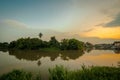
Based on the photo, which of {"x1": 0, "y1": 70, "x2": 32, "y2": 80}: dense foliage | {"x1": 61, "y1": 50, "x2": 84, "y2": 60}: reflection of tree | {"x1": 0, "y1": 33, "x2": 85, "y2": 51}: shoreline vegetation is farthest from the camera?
{"x1": 0, "y1": 33, "x2": 85, "y2": 51}: shoreline vegetation

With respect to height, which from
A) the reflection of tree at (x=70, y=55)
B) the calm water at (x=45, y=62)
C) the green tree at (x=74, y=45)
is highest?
the green tree at (x=74, y=45)

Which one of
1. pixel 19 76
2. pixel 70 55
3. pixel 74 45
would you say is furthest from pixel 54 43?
pixel 19 76

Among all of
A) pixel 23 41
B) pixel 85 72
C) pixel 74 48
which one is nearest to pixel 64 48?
pixel 74 48

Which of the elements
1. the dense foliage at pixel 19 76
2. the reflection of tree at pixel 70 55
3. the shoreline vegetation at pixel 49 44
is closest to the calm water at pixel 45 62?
the reflection of tree at pixel 70 55

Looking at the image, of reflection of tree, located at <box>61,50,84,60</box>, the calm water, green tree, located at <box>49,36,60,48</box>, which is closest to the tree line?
green tree, located at <box>49,36,60,48</box>

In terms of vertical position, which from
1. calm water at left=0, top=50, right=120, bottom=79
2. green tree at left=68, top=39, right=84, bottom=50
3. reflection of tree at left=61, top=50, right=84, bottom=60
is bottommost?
calm water at left=0, top=50, right=120, bottom=79

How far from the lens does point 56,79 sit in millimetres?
8398

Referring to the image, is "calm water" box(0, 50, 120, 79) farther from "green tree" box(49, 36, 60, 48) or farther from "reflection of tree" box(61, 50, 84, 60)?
"green tree" box(49, 36, 60, 48)

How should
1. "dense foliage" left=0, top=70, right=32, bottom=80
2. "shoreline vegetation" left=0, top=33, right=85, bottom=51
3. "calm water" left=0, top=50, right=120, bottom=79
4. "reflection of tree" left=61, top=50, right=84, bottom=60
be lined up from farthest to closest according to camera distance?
"shoreline vegetation" left=0, top=33, right=85, bottom=51, "reflection of tree" left=61, top=50, right=84, bottom=60, "calm water" left=0, top=50, right=120, bottom=79, "dense foliage" left=0, top=70, right=32, bottom=80

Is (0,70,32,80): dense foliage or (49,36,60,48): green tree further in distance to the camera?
(49,36,60,48): green tree

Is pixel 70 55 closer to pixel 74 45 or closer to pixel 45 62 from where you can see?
pixel 45 62

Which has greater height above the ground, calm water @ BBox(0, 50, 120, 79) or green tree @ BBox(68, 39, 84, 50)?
green tree @ BBox(68, 39, 84, 50)

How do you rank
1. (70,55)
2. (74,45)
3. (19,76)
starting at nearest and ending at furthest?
(19,76) < (70,55) < (74,45)

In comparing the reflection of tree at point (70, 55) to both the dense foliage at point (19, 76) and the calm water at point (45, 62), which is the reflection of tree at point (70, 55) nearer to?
the calm water at point (45, 62)
